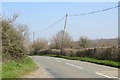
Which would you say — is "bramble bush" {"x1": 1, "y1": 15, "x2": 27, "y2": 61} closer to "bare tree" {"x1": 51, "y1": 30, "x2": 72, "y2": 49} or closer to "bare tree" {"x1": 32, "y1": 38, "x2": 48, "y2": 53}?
"bare tree" {"x1": 51, "y1": 30, "x2": 72, "y2": 49}

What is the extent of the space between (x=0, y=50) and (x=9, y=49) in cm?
391

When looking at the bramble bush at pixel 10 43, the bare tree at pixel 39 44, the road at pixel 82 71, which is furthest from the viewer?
the bare tree at pixel 39 44

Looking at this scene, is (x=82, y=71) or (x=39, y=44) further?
(x=39, y=44)

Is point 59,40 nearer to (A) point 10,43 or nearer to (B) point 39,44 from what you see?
(B) point 39,44

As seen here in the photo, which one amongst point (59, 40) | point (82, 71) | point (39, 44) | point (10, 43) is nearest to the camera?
point (82, 71)

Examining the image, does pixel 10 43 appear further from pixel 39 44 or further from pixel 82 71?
pixel 39 44

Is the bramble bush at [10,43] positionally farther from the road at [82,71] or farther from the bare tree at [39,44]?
the bare tree at [39,44]

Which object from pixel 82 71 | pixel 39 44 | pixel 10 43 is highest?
pixel 39 44

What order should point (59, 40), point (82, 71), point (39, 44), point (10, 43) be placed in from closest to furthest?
point (82, 71) → point (10, 43) → point (59, 40) → point (39, 44)

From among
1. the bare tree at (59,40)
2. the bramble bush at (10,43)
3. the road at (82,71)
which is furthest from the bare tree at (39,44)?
the bramble bush at (10,43)

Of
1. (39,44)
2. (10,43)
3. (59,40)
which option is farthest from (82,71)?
(39,44)

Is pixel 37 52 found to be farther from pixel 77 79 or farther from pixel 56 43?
→ pixel 77 79

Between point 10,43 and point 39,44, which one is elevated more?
point 39,44

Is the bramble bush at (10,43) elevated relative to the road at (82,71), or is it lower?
elevated
